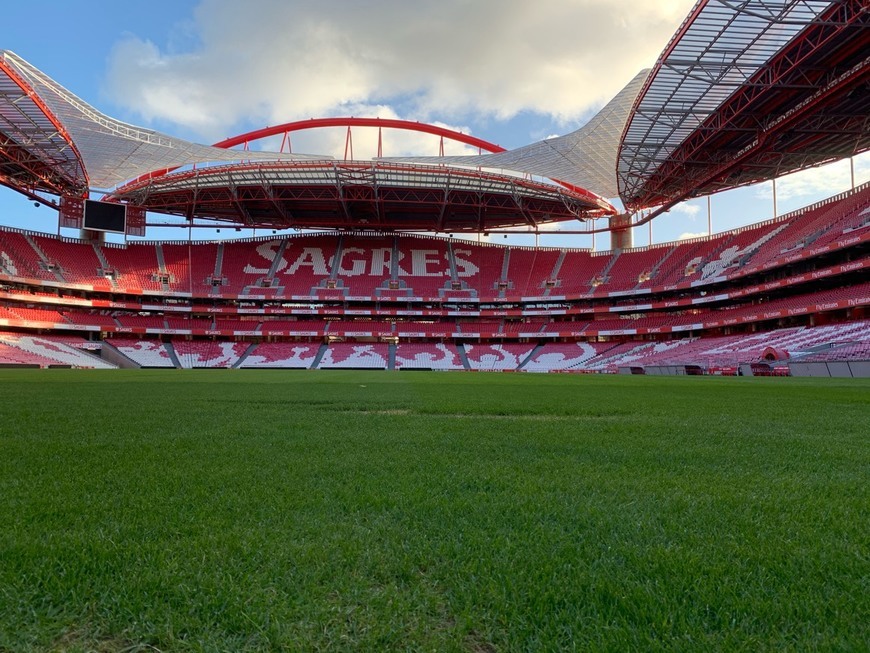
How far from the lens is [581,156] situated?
126ft

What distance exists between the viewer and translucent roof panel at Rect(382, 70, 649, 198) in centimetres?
3316

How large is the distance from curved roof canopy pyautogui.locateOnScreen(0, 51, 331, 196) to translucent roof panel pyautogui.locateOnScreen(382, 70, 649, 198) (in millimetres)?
16682

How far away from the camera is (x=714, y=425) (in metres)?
5.97

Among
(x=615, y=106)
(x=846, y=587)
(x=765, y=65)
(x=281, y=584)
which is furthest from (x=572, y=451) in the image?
(x=615, y=106)

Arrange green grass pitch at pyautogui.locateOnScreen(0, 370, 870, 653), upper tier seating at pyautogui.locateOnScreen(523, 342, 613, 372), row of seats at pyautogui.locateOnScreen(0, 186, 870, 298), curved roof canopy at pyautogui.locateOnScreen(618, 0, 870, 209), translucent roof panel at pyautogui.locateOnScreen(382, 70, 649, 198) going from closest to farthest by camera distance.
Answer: green grass pitch at pyautogui.locateOnScreen(0, 370, 870, 653)
curved roof canopy at pyautogui.locateOnScreen(618, 0, 870, 209)
translucent roof panel at pyautogui.locateOnScreen(382, 70, 649, 198)
upper tier seating at pyautogui.locateOnScreen(523, 342, 613, 372)
row of seats at pyautogui.locateOnScreen(0, 186, 870, 298)

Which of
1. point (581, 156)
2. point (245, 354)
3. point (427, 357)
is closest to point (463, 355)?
point (427, 357)

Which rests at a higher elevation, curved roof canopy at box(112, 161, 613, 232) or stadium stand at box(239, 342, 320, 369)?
curved roof canopy at box(112, 161, 613, 232)

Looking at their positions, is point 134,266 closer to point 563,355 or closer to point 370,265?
point 370,265

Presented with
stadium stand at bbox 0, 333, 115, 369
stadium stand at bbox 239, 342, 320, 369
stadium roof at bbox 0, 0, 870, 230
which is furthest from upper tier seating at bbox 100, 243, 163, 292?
stadium stand at bbox 239, 342, 320, 369

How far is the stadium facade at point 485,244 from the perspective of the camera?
2589 cm

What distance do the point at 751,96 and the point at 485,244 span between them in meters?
36.3

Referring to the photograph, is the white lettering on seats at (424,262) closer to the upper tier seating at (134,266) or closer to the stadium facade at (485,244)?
the stadium facade at (485,244)

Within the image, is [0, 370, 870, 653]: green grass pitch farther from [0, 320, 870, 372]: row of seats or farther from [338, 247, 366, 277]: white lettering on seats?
[338, 247, 366, 277]: white lettering on seats

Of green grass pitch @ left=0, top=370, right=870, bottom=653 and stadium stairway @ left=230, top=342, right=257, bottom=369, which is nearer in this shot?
green grass pitch @ left=0, top=370, right=870, bottom=653
